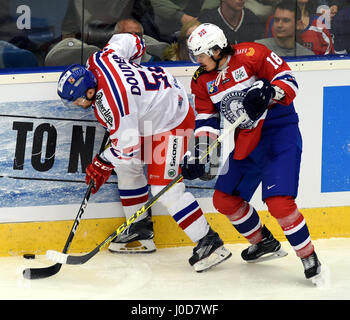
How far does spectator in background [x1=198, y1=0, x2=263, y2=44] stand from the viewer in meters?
4.38

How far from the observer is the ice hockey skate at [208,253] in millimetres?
4012

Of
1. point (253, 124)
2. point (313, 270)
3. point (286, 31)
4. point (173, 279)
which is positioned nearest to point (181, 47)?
point (286, 31)

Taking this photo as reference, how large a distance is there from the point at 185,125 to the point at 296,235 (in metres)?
0.84

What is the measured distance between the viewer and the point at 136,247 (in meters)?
4.39

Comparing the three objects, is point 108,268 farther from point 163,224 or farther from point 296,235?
point 296,235

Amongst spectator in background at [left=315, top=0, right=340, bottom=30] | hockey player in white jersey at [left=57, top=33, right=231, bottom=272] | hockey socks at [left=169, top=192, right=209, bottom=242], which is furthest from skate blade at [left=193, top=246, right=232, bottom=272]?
spectator in background at [left=315, top=0, right=340, bottom=30]

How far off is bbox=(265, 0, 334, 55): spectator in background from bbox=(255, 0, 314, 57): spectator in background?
22mm

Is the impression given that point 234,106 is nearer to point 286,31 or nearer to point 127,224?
point 127,224

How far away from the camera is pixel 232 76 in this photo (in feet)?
12.4

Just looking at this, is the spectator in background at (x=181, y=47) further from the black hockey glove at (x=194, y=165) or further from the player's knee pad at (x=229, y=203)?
the player's knee pad at (x=229, y=203)

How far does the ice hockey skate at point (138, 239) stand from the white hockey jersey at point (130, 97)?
0.52 m

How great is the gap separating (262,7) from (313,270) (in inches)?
59.1
